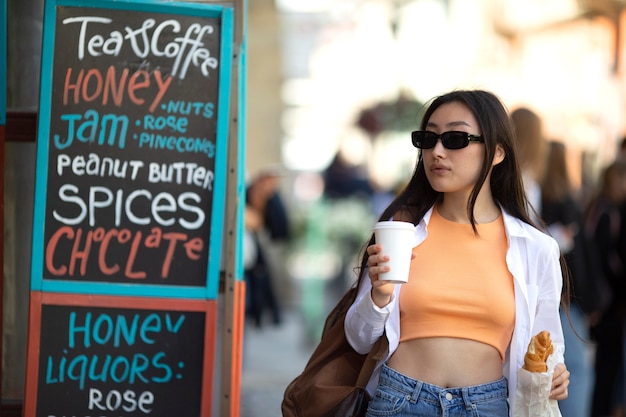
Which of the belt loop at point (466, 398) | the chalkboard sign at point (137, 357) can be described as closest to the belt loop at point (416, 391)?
the belt loop at point (466, 398)

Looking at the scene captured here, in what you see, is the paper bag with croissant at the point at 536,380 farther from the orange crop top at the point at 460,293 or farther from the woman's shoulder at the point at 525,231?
the woman's shoulder at the point at 525,231

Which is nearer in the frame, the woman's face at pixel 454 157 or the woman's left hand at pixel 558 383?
the woman's left hand at pixel 558 383

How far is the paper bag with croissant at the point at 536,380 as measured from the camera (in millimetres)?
3035

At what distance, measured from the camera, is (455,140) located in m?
3.21

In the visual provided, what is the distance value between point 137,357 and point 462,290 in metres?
1.46

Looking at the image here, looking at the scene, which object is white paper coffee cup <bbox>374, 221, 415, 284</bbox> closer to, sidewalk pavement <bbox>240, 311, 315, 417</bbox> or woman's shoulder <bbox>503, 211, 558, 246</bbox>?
woman's shoulder <bbox>503, 211, 558, 246</bbox>

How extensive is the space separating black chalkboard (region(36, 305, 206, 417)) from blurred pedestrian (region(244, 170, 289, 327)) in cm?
379

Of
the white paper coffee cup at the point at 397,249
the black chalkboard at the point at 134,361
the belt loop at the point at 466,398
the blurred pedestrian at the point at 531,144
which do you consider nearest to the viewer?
the white paper coffee cup at the point at 397,249

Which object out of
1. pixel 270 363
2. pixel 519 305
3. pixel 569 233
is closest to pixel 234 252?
pixel 519 305

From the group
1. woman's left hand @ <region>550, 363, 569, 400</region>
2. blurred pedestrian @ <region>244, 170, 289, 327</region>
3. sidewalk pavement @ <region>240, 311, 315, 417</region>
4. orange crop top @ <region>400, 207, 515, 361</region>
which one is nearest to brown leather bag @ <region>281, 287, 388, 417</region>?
orange crop top @ <region>400, 207, 515, 361</region>

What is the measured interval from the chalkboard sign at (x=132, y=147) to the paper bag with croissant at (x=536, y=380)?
4.58 ft

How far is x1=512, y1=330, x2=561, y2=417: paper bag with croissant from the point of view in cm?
304

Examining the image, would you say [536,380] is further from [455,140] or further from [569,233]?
[569,233]

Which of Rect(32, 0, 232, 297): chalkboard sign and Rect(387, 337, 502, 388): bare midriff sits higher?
Rect(32, 0, 232, 297): chalkboard sign
